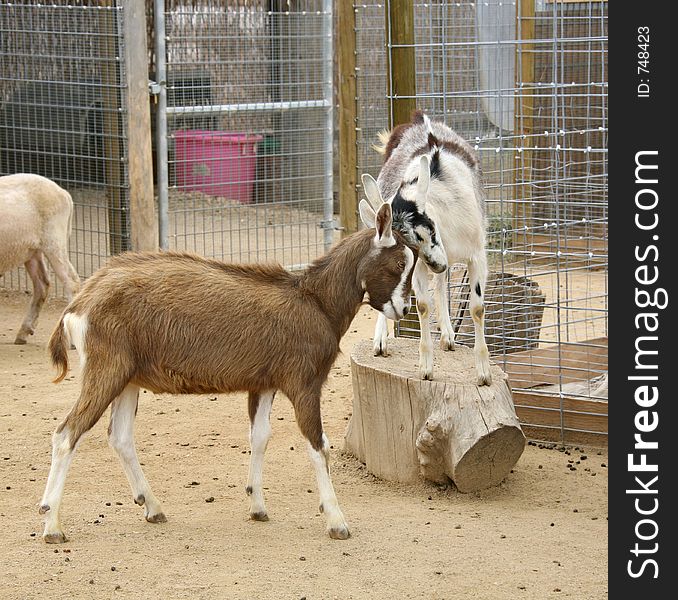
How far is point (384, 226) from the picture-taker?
4832 mm

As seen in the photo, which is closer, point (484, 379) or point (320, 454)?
point (320, 454)

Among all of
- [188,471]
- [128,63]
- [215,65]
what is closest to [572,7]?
[215,65]

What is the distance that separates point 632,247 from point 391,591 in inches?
66.1

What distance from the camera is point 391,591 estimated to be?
438cm

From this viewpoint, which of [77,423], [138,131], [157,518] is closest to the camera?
[77,423]

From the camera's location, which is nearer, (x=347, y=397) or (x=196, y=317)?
(x=196, y=317)

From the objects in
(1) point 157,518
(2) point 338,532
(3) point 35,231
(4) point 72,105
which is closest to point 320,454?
(2) point 338,532

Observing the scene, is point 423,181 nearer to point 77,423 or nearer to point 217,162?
point 77,423

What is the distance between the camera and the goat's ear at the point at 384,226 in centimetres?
478

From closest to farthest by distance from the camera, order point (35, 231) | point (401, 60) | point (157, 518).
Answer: point (157, 518) < point (401, 60) < point (35, 231)

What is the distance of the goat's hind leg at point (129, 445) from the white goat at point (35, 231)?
3.94 meters

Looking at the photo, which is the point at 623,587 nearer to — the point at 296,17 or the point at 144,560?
the point at 144,560

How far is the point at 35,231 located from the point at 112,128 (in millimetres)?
1434

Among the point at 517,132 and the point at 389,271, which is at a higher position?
the point at 517,132
